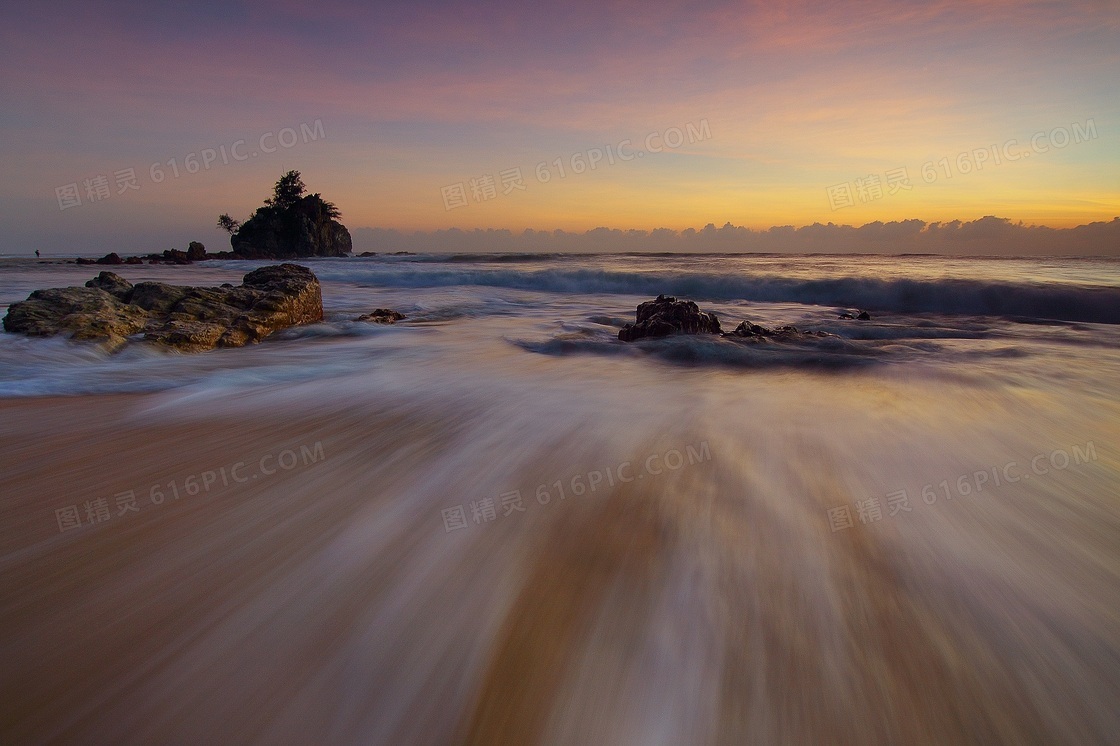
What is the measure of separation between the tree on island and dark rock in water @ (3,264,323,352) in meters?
52.3

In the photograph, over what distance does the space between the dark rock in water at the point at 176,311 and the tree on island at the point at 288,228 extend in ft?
172

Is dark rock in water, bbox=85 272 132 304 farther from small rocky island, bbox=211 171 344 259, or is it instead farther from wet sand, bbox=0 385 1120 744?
A: small rocky island, bbox=211 171 344 259

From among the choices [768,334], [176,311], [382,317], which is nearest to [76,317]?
[176,311]

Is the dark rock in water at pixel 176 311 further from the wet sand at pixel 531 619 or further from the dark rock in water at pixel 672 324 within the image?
the dark rock in water at pixel 672 324

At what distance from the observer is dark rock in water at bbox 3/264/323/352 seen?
517cm

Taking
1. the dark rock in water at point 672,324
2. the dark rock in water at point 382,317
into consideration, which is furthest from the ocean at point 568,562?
the dark rock in water at point 382,317

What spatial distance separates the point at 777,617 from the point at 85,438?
3.66 metres

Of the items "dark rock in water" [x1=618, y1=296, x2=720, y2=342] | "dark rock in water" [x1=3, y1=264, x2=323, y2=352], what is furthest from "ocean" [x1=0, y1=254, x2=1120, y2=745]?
"dark rock in water" [x1=618, y1=296, x2=720, y2=342]

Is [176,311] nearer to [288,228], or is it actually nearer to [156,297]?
[156,297]

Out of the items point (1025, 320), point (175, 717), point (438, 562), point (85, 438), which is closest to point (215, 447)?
point (85, 438)

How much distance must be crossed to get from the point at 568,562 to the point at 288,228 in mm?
63218

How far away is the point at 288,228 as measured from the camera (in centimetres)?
5488

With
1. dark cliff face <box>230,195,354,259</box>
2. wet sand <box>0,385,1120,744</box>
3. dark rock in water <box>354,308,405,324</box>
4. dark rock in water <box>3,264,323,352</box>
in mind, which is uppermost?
dark cliff face <box>230,195,354,259</box>

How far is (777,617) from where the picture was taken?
1501 millimetres
